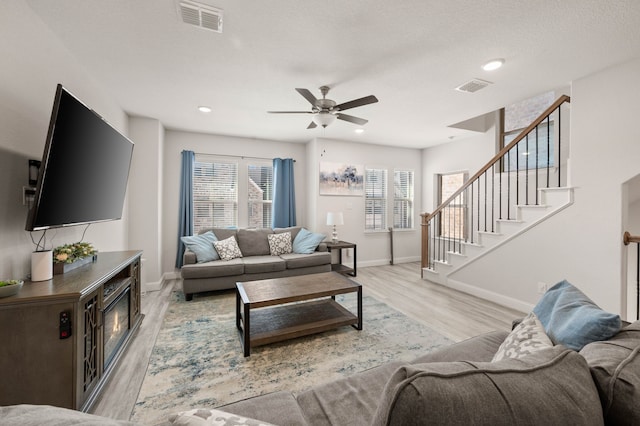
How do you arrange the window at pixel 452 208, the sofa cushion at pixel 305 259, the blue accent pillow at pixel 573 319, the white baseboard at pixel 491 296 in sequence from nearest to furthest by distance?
the blue accent pillow at pixel 573 319
the white baseboard at pixel 491 296
the sofa cushion at pixel 305 259
the window at pixel 452 208

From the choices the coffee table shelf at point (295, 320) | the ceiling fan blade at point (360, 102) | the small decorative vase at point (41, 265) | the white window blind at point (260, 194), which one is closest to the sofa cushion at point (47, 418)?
the small decorative vase at point (41, 265)

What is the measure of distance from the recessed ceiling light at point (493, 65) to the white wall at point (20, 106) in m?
3.63

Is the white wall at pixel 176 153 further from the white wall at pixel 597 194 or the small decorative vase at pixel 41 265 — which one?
the white wall at pixel 597 194

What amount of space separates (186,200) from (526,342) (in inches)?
192

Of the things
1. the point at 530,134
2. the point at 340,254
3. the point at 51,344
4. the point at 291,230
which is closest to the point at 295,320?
the point at 51,344

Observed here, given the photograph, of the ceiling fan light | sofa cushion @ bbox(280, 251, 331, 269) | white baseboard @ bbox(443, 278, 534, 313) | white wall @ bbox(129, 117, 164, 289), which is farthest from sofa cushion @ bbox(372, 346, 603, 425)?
white wall @ bbox(129, 117, 164, 289)

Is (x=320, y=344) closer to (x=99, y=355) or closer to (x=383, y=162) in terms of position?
(x=99, y=355)

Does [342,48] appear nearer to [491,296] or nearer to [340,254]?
[491,296]

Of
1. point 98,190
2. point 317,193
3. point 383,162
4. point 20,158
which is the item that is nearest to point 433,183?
point 383,162

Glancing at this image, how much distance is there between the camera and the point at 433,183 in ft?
20.1

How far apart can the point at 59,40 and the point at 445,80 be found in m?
3.55

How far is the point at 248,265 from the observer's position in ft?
13.2

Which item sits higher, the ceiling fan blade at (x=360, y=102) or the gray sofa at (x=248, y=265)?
the ceiling fan blade at (x=360, y=102)

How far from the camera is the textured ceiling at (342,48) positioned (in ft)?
6.16
